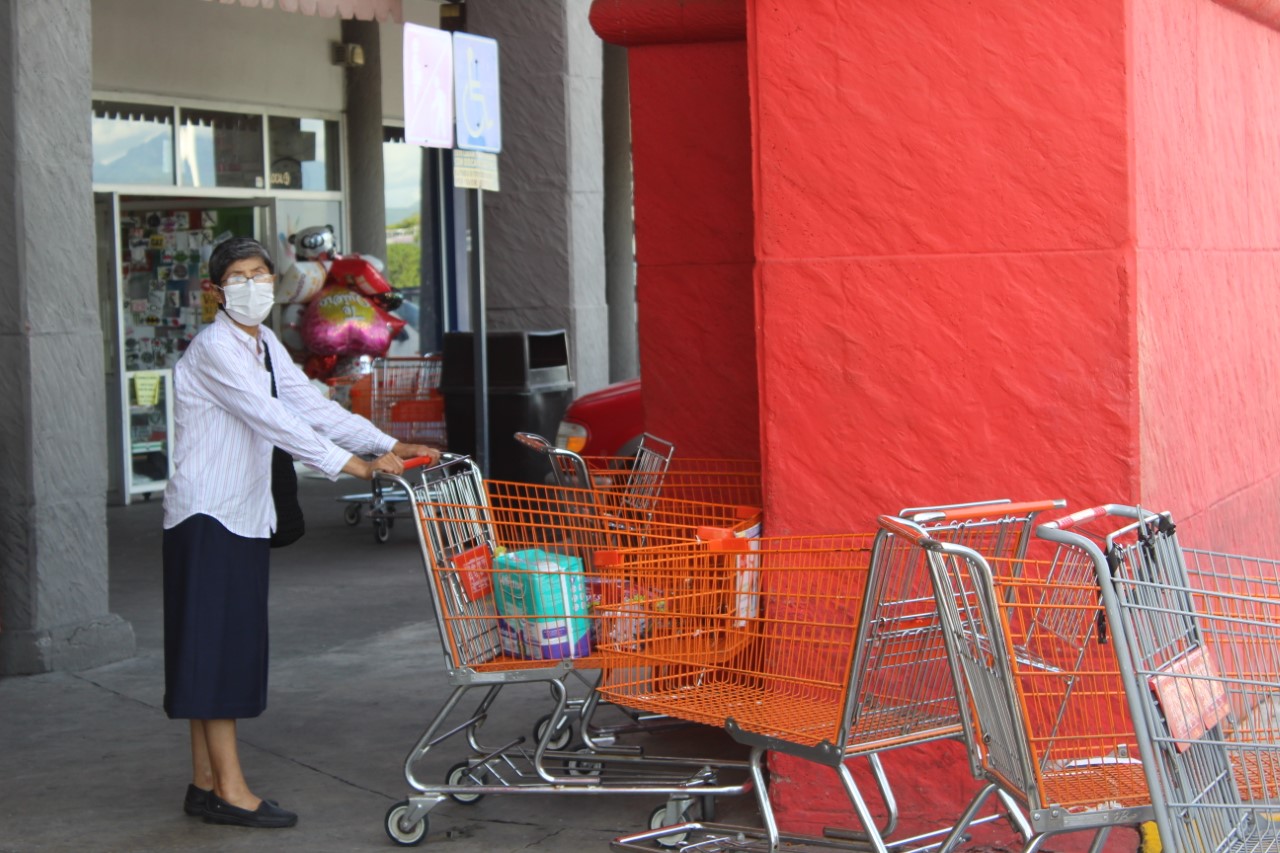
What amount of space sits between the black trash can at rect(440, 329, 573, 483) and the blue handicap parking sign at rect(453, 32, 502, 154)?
8.58 ft

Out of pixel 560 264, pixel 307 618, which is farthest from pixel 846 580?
Result: pixel 560 264

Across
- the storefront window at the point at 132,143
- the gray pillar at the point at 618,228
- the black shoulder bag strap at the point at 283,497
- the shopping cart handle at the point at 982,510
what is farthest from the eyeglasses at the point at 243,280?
the gray pillar at the point at 618,228

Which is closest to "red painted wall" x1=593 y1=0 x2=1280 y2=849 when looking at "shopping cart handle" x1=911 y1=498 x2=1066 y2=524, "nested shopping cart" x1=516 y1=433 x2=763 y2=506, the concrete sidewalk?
"shopping cart handle" x1=911 y1=498 x2=1066 y2=524

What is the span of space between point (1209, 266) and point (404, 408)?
7178 mm

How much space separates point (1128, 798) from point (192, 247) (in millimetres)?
12271

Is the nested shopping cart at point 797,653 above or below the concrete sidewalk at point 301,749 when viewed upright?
above

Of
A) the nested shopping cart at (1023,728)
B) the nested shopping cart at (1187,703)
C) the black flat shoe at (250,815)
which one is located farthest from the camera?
the black flat shoe at (250,815)

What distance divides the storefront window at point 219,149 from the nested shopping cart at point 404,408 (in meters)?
3.65

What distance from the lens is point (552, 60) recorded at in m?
11.9

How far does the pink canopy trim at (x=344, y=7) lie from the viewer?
1060 centimetres

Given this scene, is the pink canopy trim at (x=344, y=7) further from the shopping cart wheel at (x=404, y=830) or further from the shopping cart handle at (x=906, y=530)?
the shopping cart handle at (x=906, y=530)

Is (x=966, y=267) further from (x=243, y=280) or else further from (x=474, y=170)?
(x=474, y=170)

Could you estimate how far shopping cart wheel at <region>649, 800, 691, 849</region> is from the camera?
5.09 metres

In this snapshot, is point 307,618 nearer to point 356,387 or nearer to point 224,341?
point 356,387
